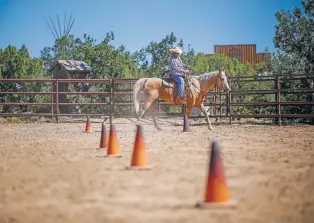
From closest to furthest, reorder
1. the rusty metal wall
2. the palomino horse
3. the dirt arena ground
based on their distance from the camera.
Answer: the dirt arena ground, the palomino horse, the rusty metal wall

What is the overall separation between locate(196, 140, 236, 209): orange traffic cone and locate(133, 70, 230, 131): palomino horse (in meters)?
8.71

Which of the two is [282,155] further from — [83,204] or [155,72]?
[155,72]

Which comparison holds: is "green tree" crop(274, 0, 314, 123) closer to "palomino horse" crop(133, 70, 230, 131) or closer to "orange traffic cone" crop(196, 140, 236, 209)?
"palomino horse" crop(133, 70, 230, 131)

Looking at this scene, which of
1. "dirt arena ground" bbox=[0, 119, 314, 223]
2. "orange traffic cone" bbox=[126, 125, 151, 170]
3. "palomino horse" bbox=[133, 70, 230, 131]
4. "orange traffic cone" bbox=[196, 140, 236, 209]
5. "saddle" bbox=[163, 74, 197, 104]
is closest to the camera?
"dirt arena ground" bbox=[0, 119, 314, 223]

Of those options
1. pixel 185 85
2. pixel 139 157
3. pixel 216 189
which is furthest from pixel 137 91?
pixel 216 189

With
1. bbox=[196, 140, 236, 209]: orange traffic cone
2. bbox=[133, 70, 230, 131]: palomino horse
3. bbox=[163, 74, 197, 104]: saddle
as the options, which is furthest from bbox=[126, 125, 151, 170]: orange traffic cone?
bbox=[163, 74, 197, 104]: saddle

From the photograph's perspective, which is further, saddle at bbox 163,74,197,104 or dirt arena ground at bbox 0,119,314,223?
saddle at bbox 163,74,197,104

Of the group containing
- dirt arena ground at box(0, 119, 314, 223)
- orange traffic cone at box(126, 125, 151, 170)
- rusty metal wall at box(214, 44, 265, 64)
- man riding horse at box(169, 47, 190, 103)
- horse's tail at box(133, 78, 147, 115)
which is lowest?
dirt arena ground at box(0, 119, 314, 223)

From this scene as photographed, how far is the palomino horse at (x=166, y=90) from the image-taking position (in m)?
12.6

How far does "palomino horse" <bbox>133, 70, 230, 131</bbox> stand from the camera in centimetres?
1261

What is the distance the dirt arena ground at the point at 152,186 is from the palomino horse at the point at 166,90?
5.22 metres

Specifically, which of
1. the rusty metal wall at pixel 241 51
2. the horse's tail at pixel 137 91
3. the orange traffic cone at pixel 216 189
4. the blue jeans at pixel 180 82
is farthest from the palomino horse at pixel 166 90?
the rusty metal wall at pixel 241 51

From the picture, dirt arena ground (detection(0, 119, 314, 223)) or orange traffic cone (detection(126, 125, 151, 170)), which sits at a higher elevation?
orange traffic cone (detection(126, 125, 151, 170))

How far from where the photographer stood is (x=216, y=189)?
3.62 metres
